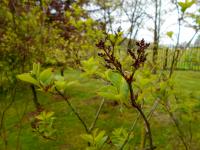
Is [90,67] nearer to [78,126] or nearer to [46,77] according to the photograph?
[46,77]

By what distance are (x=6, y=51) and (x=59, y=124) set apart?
313 cm

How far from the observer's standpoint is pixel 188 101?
319cm

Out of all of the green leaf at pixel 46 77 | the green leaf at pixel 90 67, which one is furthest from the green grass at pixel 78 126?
the green leaf at pixel 46 77

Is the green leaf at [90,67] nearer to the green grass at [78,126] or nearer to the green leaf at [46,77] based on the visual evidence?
the green leaf at [46,77]

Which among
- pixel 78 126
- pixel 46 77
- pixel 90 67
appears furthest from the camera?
pixel 78 126

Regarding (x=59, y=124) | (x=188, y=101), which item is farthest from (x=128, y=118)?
(x=188, y=101)

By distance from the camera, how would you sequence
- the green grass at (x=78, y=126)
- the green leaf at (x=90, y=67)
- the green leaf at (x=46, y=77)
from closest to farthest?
1. the green leaf at (x=46, y=77)
2. the green leaf at (x=90, y=67)
3. the green grass at (x=78, y=126)

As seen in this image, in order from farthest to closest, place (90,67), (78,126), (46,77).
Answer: (78,126)
(90,67)
(46,77)

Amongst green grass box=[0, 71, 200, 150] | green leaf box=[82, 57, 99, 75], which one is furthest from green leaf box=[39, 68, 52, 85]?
green grass box=[0, 71, 200, 150]

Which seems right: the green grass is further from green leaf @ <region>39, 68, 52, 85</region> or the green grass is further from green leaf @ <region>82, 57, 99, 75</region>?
green leaf @ <region>39, 68, 52, 85</region>

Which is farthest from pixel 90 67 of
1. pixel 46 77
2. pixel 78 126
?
pixel 78 126

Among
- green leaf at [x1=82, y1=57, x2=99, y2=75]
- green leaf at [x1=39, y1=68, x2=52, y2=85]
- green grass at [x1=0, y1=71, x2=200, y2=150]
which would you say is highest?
green leaf at [x1=39, y1=68, x2=52, y2=85]

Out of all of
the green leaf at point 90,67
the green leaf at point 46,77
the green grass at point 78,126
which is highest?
the green leaf at point 46,77

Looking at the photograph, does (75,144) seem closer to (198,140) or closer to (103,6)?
(198,140)
